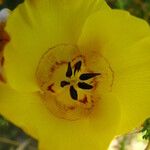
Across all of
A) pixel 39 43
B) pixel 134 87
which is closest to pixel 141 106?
pixel 134 87

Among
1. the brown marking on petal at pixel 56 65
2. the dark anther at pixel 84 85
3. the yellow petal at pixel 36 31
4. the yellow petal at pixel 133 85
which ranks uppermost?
the yellow petal at pixel 36 31

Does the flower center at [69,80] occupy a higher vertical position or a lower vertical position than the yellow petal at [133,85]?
higher

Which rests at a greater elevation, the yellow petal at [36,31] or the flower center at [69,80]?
the yellow petal at [36,31]

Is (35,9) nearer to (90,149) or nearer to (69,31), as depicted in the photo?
(69,31)
